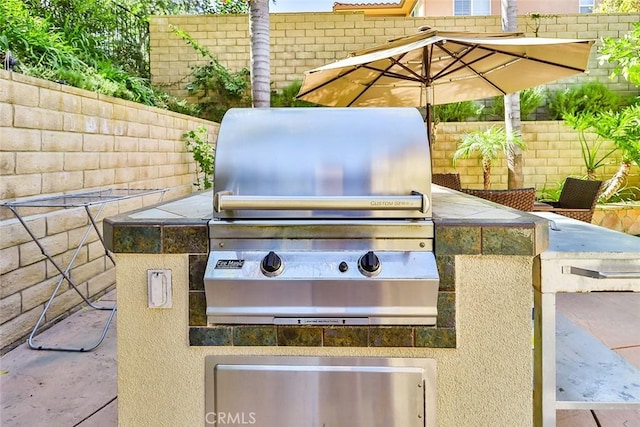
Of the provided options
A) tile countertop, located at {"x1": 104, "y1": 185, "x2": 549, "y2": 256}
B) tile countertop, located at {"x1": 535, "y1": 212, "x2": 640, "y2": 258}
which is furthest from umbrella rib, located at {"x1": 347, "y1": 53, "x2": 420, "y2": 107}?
tile countertop, located at {"x1": 104, "y1": 185, "x2": 549, "y2": 256}

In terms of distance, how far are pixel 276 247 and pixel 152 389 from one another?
66 centimetres

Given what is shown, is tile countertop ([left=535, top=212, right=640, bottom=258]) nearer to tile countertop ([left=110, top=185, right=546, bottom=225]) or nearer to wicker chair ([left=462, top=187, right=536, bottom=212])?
tile countertop ([left=110, top=185, right=546, bottom=225])

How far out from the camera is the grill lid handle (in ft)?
4.61

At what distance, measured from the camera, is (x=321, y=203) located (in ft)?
4.62

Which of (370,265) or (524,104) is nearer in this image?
(370,265)

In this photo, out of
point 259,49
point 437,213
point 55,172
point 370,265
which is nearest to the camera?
point 370,265

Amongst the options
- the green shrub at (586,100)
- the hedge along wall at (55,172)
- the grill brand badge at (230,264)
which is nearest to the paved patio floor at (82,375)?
the hedge along wall at (55,172)

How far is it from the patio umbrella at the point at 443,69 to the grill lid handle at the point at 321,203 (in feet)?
7.02

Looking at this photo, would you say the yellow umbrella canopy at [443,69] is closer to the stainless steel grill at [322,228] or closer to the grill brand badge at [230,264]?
the stainless steel grill at [322,228]

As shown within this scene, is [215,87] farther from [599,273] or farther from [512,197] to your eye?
[599,273]

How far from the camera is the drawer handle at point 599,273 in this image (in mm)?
1519

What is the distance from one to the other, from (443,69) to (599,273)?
3389 mm

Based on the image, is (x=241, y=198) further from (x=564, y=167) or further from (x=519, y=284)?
(x=564, y=167)

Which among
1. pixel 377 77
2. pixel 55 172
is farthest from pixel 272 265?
pixel 377 77
